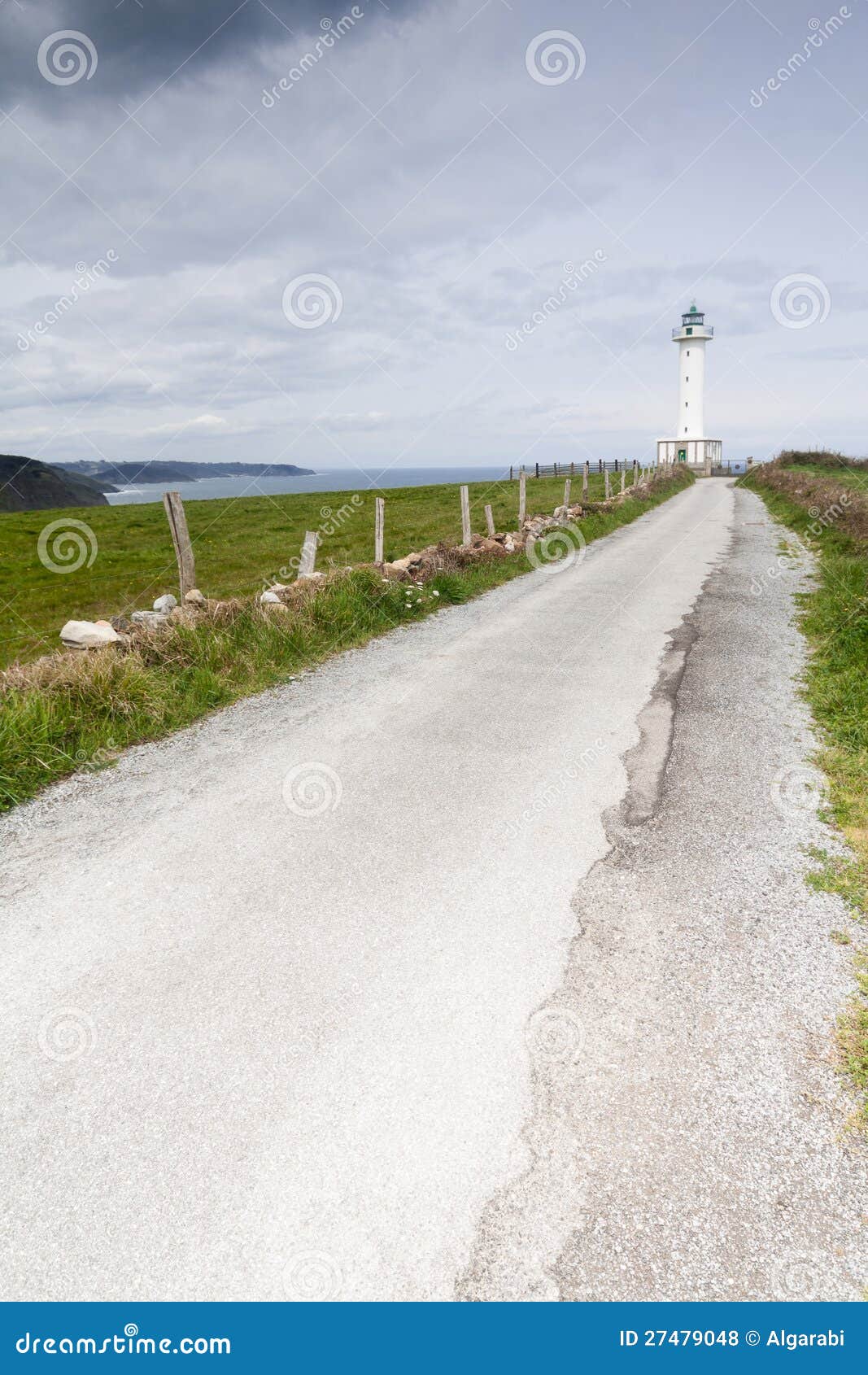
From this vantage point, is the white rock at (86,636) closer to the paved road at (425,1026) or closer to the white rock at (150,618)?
the white rock at (150,618)

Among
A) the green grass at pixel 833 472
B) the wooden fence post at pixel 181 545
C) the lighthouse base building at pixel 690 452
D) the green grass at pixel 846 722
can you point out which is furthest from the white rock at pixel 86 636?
the lighthouse base building at pixel 690 452

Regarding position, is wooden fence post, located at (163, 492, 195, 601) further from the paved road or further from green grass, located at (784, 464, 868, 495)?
green grass, located at (784, 464, 868, 495)

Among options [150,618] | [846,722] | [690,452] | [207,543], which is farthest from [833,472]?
[150,618]

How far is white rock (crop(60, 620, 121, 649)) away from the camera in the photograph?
25.1 ft

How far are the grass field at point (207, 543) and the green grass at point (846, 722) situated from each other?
25.3ft

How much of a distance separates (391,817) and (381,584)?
21.2 ft

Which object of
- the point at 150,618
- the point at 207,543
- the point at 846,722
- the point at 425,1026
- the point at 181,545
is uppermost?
the point at 181,545

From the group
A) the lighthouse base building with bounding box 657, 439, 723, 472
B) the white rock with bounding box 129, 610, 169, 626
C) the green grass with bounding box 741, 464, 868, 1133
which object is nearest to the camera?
the green grass with bounding box 741, 464, 868, 1133

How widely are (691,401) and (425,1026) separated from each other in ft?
253

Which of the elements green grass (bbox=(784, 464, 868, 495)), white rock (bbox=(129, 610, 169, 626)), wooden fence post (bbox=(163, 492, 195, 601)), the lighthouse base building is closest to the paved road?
white rock (bbox=(129, 610, 169, 626))

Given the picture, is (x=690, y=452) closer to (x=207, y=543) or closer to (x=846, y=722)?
(x=207, y=543)

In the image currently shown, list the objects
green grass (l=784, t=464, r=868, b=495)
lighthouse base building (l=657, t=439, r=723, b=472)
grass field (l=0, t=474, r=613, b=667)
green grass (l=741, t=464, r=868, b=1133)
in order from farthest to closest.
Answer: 1. lighthouse base building (l=657, t=439, r=723, b=472)
2. green grass (l=784, t=464, r=868, b=495)
3. grass field (l=0, t=474, r=613, b=667)
4. green grass (l=741, t=464, r=868, b=1133)

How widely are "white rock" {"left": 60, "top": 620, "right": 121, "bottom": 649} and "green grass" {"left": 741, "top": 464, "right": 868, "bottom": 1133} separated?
21.9 ft

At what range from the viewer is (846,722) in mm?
6020
